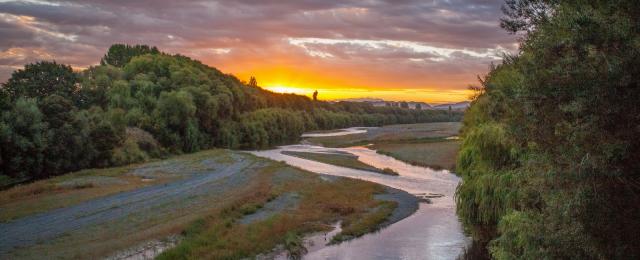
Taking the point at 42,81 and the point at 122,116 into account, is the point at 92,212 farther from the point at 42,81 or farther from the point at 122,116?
the point at 42,81

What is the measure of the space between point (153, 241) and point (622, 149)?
2713 cm

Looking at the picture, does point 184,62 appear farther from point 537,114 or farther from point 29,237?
point 537,114

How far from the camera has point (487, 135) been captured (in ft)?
92.5

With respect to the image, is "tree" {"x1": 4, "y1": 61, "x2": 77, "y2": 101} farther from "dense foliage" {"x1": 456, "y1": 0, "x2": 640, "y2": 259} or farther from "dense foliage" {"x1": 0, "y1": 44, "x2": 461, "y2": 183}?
"dense foliage" {"x1": 456, "y1": 0, "x2": 640, "y2": 259}

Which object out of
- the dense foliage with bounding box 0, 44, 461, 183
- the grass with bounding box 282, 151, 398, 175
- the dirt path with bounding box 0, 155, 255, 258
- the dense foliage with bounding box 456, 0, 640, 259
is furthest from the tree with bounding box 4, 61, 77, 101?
the dense foliage with bounding box 456, 0, 640, 259

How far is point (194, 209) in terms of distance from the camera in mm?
43625

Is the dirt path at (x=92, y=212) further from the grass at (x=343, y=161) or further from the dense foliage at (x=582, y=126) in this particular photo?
the dense foliage at (x=582, y=126)

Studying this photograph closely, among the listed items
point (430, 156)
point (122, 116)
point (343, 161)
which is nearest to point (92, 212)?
point (343, 161)

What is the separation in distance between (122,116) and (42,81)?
1655 cm

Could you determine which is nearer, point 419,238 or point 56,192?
point 419,238

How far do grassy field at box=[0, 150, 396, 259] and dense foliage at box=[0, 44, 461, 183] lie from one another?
21.8ft

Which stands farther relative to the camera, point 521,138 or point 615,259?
point 521,138

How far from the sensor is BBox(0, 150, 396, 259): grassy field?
3189 cm

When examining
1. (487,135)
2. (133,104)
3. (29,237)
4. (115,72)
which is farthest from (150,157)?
(487,135)
